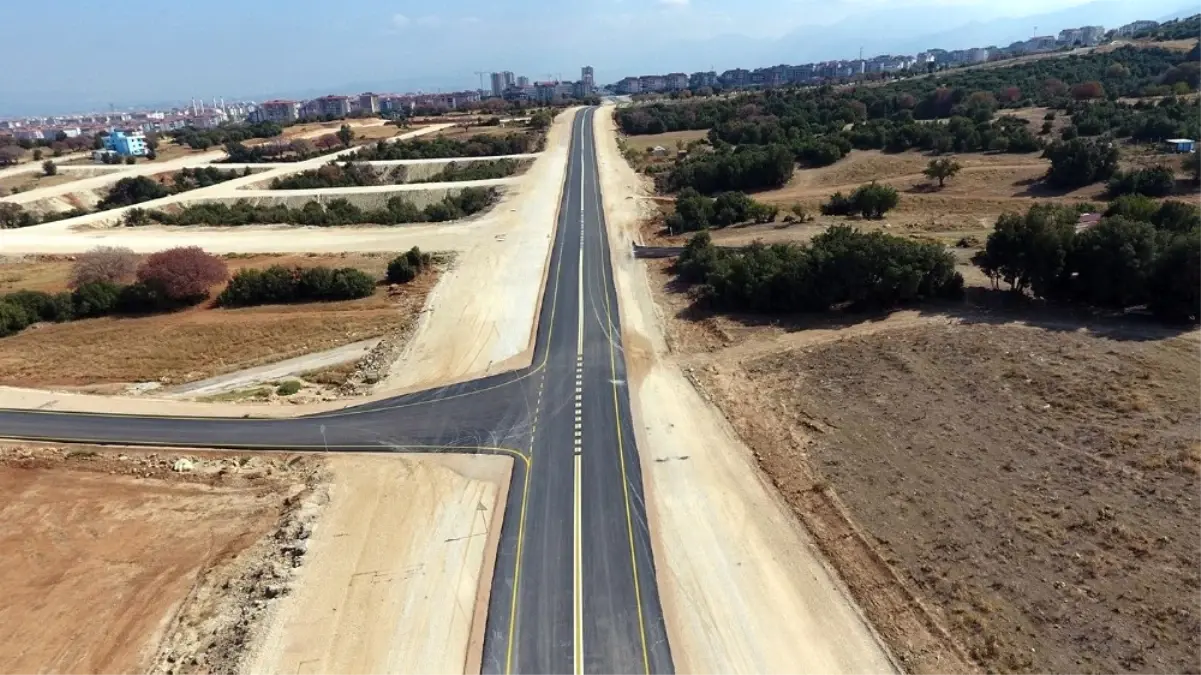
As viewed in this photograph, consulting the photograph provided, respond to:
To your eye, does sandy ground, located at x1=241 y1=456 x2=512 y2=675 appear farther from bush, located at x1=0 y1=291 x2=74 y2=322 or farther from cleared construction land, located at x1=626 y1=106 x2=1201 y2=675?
bush, located at x1=0 y1=291 x2=74 y2=322

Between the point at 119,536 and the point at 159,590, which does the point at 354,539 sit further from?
the point at 119,536

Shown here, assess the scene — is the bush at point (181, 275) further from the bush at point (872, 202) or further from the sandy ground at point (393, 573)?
the bush at point (872, 202)

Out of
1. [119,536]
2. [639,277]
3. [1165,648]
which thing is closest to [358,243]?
[639,277]

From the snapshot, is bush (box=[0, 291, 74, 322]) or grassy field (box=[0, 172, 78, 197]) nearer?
bush (box=[0, 291, 74, 322])

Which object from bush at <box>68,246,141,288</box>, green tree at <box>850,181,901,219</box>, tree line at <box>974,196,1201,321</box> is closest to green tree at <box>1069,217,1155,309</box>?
tree line at <box>974,196,1201,321</box>

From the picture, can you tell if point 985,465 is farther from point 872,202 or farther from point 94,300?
point 94,300

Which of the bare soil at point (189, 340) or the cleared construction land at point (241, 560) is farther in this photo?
the bare soil at point (189, 340)

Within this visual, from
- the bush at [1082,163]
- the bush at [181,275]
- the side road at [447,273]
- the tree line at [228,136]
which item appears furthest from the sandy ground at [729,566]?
the tree line at [228,136]
